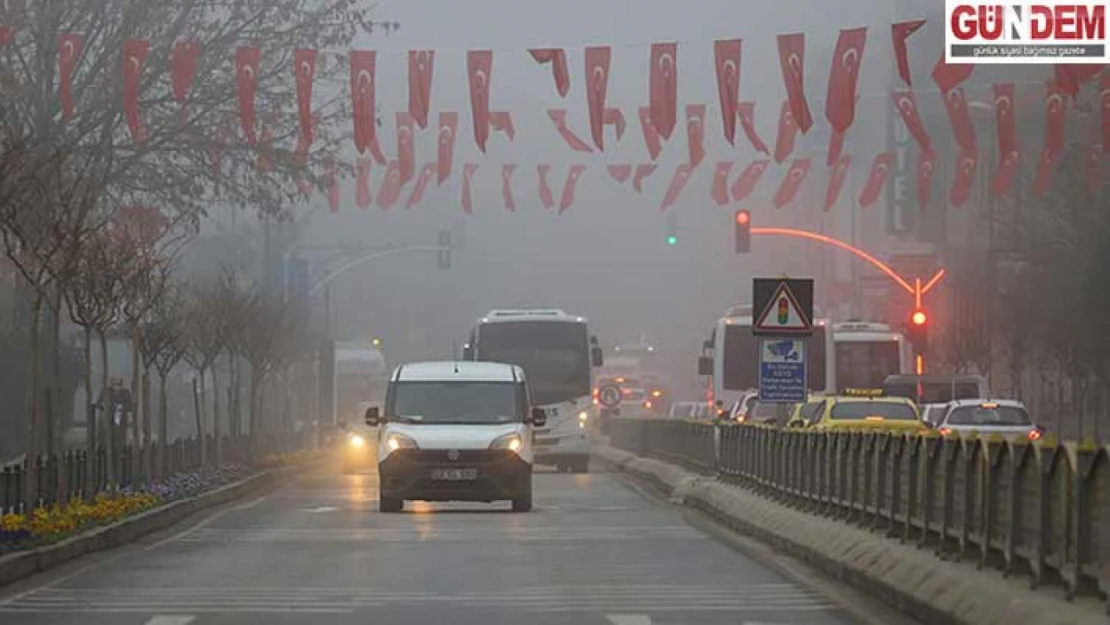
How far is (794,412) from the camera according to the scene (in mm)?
45438

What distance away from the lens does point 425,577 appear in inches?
818

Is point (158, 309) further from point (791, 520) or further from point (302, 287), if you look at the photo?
point (302, 287)

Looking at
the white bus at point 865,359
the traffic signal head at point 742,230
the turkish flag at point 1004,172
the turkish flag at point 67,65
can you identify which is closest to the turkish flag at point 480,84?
the turkish flag at point 67,65

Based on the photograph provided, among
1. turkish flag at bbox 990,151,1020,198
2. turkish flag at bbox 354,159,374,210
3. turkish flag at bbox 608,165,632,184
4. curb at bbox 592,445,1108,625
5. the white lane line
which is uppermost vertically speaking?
turkish flag at bbox 608,165,632,184

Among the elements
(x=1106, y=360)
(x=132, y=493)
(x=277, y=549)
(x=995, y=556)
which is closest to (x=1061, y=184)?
(x=1106, y=360)

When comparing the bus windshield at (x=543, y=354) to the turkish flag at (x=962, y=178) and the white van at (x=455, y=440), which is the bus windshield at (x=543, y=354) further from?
the white van at (x=455, y=440)

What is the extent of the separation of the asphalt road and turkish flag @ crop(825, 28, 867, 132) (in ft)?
45.2

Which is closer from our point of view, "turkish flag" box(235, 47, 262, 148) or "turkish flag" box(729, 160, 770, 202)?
"turkish flag" box(235, 47, 262, 148)

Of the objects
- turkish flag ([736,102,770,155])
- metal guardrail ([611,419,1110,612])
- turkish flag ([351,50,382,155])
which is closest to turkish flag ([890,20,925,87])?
turkish flag ([736,102,770,155])

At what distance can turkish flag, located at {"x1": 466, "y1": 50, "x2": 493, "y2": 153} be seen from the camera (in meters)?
45.7

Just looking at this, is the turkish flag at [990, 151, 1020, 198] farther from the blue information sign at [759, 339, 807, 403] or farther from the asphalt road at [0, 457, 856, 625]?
the asphalt road at [0, 457, 856, 625]

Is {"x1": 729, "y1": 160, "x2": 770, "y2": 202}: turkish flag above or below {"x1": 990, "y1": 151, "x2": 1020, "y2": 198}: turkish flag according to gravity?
above

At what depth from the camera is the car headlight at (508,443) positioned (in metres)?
32.7

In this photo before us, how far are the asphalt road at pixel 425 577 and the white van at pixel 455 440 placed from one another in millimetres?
543
